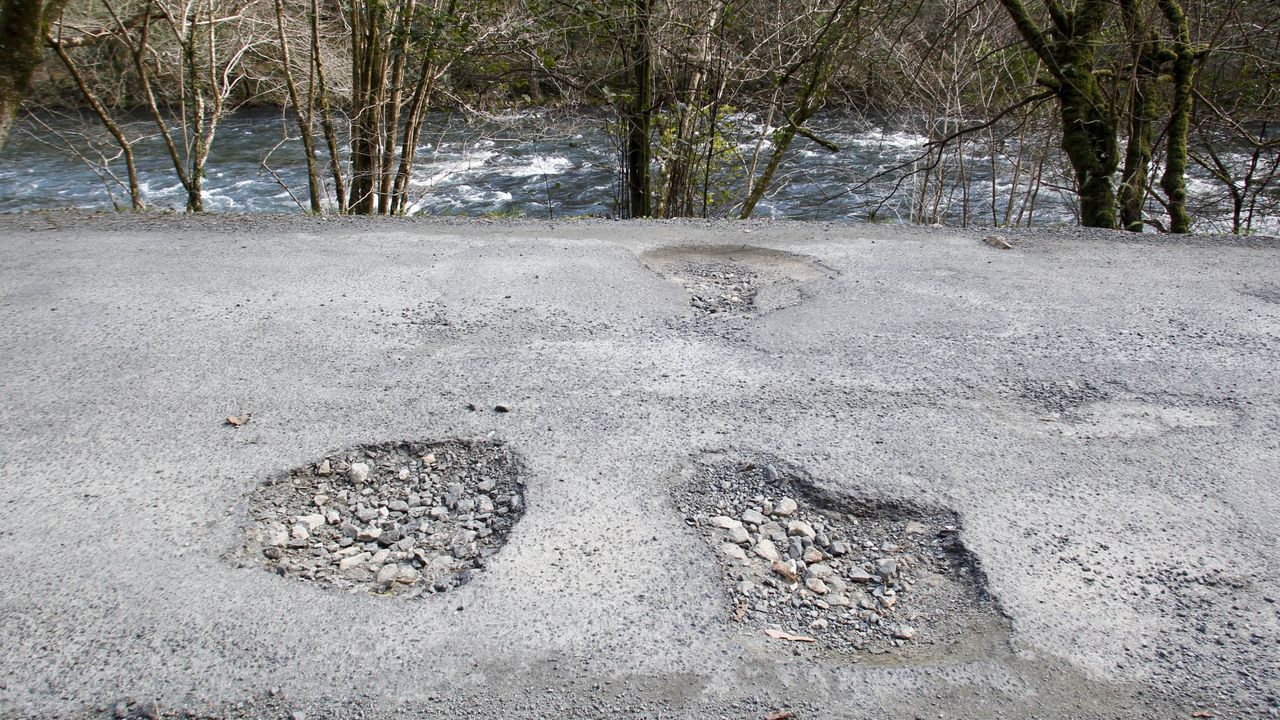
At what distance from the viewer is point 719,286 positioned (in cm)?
551

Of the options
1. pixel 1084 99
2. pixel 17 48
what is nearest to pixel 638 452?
pixel 17 48

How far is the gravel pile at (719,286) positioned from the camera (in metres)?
5.16

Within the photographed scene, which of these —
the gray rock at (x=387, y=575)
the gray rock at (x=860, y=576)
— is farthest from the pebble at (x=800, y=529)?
the gray rock at (x=387, y=575)

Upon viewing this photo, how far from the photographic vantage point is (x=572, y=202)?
524 inches

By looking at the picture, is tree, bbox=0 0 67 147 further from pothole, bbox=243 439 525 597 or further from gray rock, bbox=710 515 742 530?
gray rock, bbox=710 515 742 530

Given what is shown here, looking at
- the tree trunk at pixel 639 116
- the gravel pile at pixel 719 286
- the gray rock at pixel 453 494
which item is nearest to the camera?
the gray rock at pixel 453 494

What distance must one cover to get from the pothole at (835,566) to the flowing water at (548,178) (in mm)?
7767

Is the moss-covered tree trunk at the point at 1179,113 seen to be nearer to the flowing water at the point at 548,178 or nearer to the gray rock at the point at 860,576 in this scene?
the flowing water at the point at 548,178

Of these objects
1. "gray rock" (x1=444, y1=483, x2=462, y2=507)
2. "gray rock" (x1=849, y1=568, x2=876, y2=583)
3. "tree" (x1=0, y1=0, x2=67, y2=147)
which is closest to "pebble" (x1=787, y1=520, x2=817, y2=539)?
"gray rock" (x1=849, y1=568, x2=876, y2=583)

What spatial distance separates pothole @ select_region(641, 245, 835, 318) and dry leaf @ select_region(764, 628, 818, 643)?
2608 mm

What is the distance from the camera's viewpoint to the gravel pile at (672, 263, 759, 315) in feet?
16.9

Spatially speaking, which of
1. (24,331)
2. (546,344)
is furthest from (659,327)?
(24,331)

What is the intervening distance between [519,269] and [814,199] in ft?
27.3

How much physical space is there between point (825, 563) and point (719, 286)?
2.79 m
